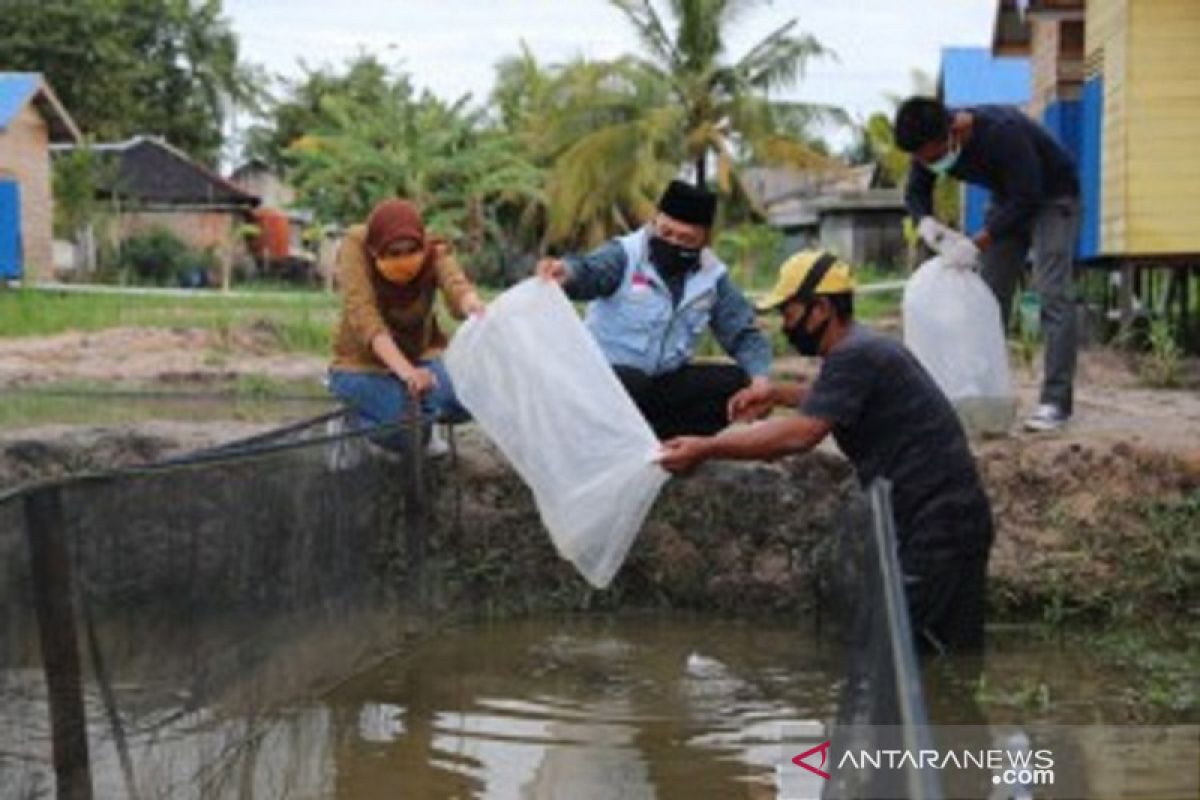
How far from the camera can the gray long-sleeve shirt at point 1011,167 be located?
19.2 ft

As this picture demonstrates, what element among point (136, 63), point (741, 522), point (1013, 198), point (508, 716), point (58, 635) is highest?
point (136, 63)

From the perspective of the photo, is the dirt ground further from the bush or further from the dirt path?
the bush

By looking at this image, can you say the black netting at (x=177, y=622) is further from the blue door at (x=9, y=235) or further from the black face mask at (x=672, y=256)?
the blue door at (x=9, y=235)

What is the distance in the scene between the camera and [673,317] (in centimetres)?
525

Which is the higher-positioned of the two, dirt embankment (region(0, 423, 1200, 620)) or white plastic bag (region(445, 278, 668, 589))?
white plastic bag (region(445, 278, 668, 589))

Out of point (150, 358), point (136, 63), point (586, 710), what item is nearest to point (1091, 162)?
point (150, 358)

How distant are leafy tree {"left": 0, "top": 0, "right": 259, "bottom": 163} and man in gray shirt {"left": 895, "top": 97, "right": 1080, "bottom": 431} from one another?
33687 millimetres

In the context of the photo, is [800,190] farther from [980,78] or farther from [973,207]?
[973,207]

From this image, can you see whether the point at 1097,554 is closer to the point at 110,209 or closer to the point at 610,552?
the point at 610,552

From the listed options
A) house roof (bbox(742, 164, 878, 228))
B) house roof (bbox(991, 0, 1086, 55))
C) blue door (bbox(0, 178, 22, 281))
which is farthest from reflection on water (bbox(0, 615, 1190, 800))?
house roof (bbox(742, 164, 878, 228))

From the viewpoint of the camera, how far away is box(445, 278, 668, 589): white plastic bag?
4367 mm

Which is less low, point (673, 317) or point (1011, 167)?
point (1011, 167)

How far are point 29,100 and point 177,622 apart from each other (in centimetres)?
2555

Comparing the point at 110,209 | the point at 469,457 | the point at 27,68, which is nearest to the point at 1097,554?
the point at 469,457
